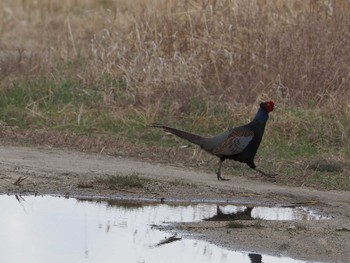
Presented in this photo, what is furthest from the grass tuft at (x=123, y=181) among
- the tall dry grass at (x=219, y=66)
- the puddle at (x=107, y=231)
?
the tall dry grass at (x=219, y=66)

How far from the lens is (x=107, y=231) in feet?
24.1

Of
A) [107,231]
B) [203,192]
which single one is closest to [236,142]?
[203,192]

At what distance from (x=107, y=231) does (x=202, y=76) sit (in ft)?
15.1

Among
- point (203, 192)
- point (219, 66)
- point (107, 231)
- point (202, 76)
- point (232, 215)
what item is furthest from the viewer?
point (219, 66)

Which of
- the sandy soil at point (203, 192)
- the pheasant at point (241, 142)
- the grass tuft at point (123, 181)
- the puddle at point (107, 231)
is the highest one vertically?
the pheasant at point (241, 142)

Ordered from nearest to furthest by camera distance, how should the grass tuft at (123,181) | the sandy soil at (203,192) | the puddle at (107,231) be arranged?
the puddle at (107,231), the sandy soil at (203,192), the grass tuft at (123,181)

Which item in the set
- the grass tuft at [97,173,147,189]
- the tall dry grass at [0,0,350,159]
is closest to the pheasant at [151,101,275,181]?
the grass tuft at [97,173,147,189]

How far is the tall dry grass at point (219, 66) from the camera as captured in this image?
10852mm

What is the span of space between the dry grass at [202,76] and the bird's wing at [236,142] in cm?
104

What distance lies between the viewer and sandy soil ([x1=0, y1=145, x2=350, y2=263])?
703cm

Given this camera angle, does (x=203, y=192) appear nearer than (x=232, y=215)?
No

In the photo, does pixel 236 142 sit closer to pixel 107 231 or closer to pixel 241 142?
pixel 241 142

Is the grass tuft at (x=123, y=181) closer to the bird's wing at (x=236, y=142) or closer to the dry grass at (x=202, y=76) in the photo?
the bird's wing at (x=236, y=142)

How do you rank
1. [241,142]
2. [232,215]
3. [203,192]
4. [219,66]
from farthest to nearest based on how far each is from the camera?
[219,66] → [241,142] → [203,192] → [232,215]
